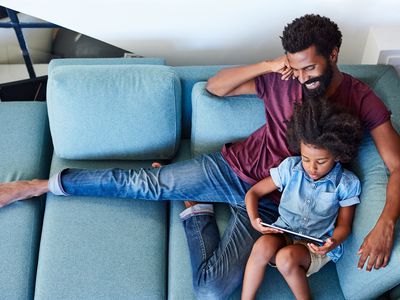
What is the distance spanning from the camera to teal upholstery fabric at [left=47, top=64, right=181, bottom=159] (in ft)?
5.66

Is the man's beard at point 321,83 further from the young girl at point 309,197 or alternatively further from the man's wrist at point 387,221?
the man's wrist at point 387,221

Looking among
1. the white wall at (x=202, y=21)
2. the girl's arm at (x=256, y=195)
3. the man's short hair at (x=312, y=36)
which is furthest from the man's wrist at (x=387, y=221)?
the white wall at (x=202, y=21)

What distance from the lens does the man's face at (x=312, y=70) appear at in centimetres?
144

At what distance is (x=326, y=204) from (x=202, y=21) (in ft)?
3.30

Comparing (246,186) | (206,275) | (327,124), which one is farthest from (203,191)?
(327,124)

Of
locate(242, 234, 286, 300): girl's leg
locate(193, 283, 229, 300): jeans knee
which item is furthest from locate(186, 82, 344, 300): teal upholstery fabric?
locate(242, 234, 286, 300): girl's leg

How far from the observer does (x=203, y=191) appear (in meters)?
1.73

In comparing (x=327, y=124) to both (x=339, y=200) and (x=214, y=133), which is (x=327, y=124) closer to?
(x=339, y=200)

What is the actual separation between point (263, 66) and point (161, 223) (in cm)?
68

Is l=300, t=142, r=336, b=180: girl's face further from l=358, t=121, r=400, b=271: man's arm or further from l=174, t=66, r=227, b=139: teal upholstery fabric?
l=174, t=66, r=227, b=139: teal upholstery fabric

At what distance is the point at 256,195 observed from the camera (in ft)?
5.32

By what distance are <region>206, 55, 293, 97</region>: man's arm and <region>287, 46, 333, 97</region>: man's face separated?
0.09m

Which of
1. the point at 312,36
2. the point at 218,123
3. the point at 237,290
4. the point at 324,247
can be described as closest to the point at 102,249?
the point at 237,290

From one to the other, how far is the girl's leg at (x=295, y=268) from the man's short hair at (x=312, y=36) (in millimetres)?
626
